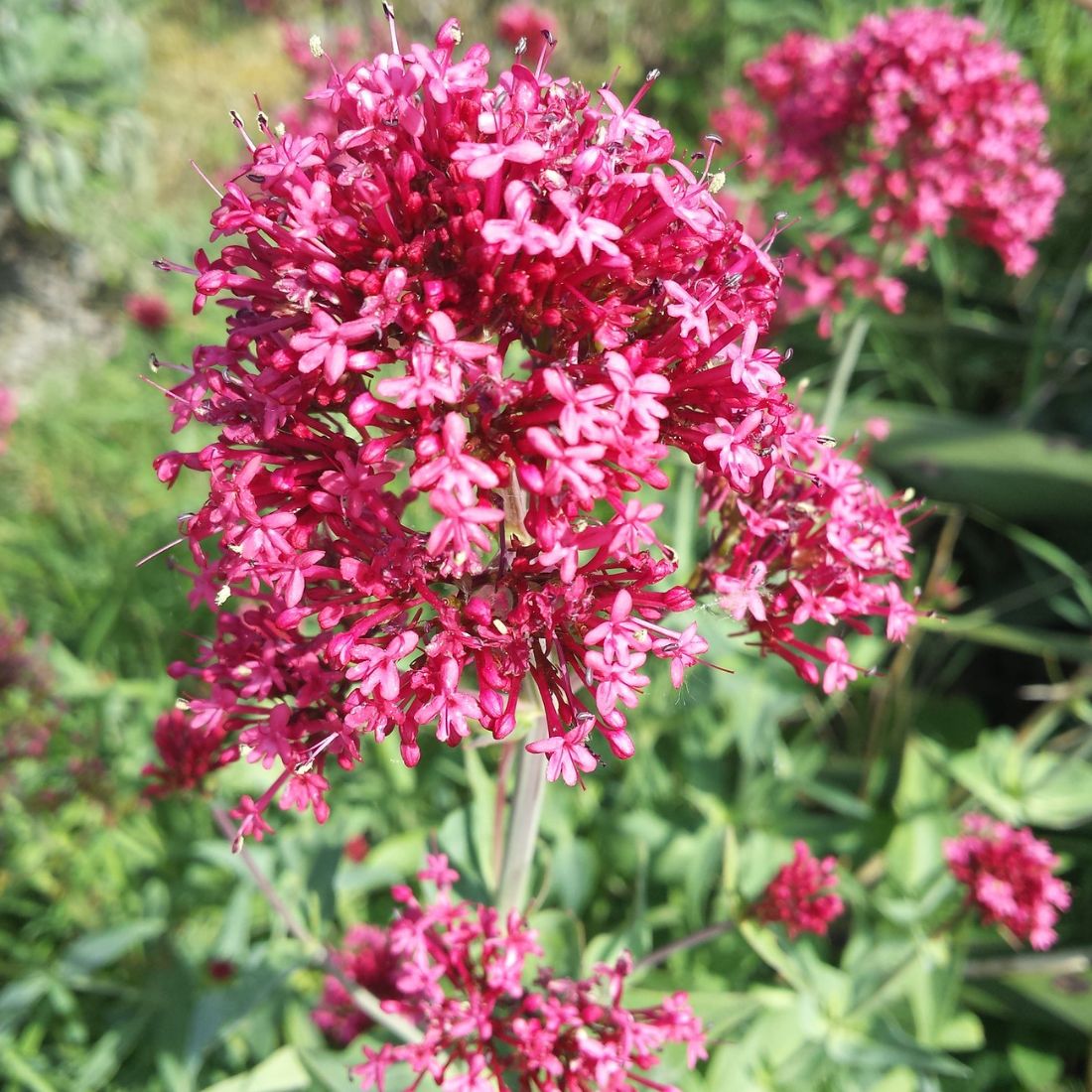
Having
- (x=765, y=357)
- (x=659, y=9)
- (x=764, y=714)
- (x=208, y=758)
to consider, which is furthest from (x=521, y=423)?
(x=659, y=9)

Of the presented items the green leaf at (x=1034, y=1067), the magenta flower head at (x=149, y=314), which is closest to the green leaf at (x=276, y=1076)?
the green leaf at (x=1034, y=1067)

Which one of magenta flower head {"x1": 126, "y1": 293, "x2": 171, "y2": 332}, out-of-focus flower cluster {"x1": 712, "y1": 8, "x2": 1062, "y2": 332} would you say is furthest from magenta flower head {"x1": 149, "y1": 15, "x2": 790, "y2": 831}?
magenta flower head {"x1": 126, "y1": 293, "x2": 171, "y2": 332}

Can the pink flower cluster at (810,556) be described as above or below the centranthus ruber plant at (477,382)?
below

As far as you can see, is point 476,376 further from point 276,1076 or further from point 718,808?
point 718,808

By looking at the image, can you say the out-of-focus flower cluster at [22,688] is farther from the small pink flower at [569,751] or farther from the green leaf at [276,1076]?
the small pink flower at [569,751]

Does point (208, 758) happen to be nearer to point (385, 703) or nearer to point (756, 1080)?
point (385, 703)

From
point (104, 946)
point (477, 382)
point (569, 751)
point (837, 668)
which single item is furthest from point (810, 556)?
point (104, 946)
